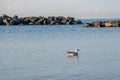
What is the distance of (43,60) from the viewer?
37.2 metres

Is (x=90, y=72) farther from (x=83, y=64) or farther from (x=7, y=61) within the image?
(x=7, y=61)

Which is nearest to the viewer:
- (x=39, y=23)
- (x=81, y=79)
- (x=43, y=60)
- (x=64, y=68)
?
(x=81, y=79)

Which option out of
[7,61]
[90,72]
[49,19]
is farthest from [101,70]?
[49,19]

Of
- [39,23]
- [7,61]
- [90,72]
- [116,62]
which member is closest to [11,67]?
[7,61]

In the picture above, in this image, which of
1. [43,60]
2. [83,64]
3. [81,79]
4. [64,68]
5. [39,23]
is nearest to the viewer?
[81,79]

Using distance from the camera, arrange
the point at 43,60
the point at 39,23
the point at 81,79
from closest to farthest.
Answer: the point at 81,79
the point at 43,60
the point at 39,23

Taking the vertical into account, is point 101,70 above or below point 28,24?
above

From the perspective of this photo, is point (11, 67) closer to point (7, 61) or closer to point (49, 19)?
point (7, 61)

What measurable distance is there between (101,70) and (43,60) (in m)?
8.38

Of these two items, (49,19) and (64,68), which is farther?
(49,19)

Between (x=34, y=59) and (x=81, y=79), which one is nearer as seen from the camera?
(x=81, y=79)

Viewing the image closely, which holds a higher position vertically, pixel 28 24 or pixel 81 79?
pixel 81 79

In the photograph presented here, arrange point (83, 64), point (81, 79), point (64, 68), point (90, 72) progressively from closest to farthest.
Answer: point (81, 79), point (90, 72), point (64, 68), point (83, 64)

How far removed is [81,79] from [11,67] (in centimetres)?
818
